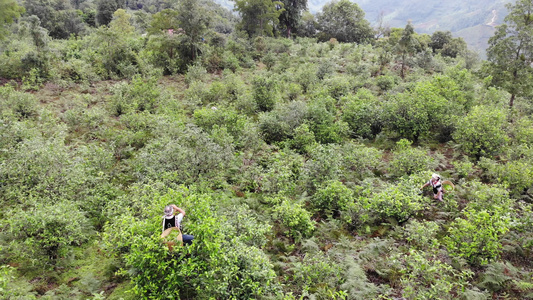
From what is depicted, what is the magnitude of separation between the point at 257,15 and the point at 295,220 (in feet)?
99.8

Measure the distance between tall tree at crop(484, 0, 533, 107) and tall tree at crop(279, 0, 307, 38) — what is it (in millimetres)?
26867

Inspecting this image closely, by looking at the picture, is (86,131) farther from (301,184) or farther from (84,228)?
(301,184)

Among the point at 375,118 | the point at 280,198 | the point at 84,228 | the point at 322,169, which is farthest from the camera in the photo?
the point at 375,118

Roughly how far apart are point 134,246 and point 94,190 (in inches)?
164

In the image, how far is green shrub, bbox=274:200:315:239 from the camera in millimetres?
8156

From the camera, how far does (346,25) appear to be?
43.2m

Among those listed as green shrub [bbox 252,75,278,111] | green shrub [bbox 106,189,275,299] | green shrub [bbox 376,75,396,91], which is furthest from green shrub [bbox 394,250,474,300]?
green shrub [bbox 376,75,396,91]

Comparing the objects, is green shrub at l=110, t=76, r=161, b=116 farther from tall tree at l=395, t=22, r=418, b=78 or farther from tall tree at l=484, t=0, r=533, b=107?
tall tree at l=395, t=22, r=418, b=78

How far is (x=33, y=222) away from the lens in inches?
256

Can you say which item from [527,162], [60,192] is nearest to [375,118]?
[527,162]

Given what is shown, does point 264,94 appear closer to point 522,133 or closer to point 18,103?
point 18,103

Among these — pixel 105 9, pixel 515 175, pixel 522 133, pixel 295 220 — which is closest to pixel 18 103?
pixel 295 220

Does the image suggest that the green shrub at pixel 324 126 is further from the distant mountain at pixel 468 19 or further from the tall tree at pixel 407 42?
the distant mountain at pixel 468 19

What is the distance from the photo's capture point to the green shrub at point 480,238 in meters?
6.83
